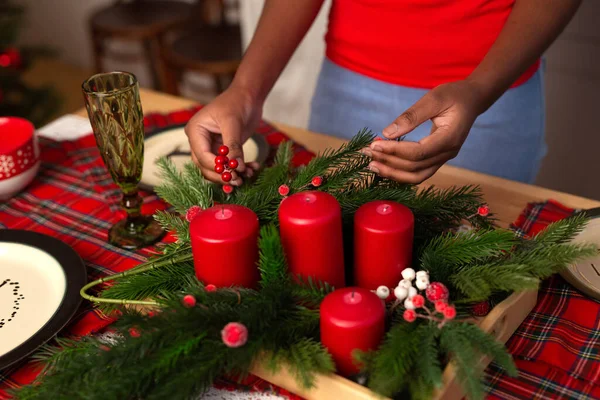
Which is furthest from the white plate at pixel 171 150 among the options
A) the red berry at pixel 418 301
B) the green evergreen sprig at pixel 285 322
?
the red berry at pixel 418 301

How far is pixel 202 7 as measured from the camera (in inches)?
117

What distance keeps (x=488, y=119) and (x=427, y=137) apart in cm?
49

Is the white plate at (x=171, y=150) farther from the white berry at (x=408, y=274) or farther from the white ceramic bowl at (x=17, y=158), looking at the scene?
the white berry at (x=408, y=274)

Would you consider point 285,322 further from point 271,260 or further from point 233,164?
point 233,164

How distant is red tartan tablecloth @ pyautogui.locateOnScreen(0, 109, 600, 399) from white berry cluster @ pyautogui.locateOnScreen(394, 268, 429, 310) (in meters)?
0.13

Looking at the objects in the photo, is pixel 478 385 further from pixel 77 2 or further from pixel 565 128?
pixel 77 2

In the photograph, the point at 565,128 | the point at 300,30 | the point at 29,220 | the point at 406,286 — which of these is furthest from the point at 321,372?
the point at 565,128

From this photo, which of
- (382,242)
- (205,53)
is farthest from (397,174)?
(205,53)

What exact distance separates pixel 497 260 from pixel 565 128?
1406 millimetres

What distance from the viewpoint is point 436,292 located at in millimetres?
611

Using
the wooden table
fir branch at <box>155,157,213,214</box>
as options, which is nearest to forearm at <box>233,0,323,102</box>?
fir branch at <box>155,157,213,214</box>

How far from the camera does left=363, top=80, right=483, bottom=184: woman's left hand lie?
2.45 ft

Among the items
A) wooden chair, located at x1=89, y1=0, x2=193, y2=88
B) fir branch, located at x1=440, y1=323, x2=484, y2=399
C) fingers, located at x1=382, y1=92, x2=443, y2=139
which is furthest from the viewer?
wooden chair, located at x1=89, y1=0, x2=193, y2=88

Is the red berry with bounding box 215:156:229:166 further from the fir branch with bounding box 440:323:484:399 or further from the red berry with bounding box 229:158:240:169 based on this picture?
the fir branch with bounding box 440:323:484:399
